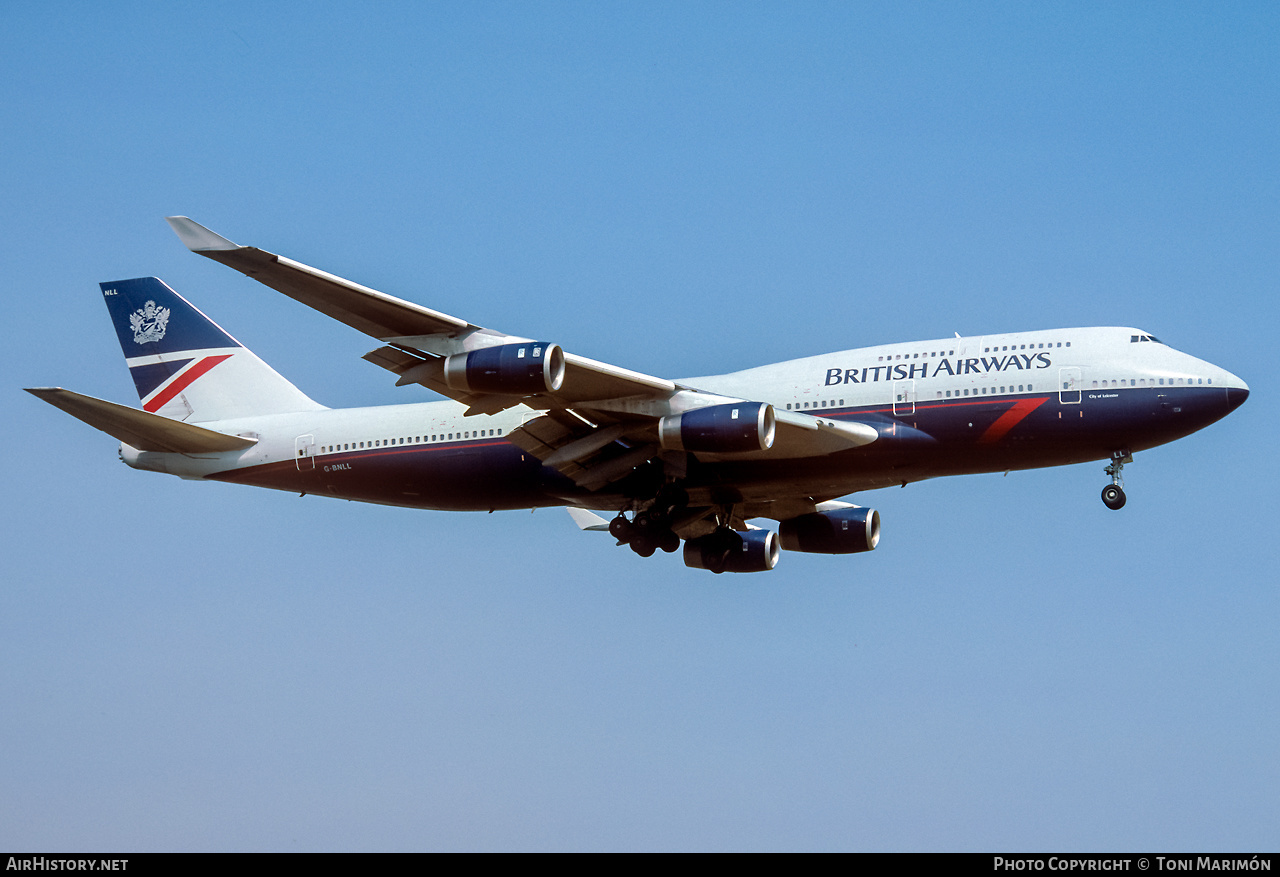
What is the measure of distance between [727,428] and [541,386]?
4203 millimetres

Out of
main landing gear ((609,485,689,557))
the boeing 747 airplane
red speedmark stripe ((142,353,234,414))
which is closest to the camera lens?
the boeing 747 airplane

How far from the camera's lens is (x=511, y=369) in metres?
28.4

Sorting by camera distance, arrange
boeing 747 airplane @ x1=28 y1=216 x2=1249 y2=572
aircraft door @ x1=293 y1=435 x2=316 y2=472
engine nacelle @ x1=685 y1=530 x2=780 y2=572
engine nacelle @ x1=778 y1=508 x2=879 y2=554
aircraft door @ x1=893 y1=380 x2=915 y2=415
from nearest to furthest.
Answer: boeing 747 airplane @ x1=28 y1=216 x2=1249 y2=572 → aircraft door @ x1=893 y1=380 x2=915 y2=415 → aircraft door @ x1=293 y1=435 x2=316 y2=472 → engine nacelle @ x1=685 y1=530 x2=780 y2=572 → engine nacelle @ x1=778 y1=508 x2=879 y2=554

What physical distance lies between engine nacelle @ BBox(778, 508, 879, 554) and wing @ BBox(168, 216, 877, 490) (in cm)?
691

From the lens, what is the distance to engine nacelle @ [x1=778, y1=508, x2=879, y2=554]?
124 ft

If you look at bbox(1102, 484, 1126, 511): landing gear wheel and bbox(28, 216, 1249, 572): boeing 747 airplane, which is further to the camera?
bbox(1102, 484, 1126, 511): landing gear wheel

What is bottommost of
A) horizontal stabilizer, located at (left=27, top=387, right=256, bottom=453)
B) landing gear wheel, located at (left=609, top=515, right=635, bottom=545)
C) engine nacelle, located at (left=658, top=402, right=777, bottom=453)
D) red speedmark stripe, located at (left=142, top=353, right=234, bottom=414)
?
landing gear wheel, located at (left=609, top=515, right=635, bottom=545)

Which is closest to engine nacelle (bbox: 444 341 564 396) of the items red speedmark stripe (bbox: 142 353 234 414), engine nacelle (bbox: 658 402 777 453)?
engine nacelle (bbox: 658 402 777 453)

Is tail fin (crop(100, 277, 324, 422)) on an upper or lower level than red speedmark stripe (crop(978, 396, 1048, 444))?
upper

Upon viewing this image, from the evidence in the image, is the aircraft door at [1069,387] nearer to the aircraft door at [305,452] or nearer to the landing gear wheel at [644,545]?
the landing gear wheel at [644,545]

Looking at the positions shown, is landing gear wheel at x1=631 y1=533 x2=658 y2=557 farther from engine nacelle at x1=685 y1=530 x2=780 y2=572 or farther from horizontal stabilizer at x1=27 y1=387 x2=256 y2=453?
horizontal stabilizer at x1=27 y1=387 x2=256 y2=453

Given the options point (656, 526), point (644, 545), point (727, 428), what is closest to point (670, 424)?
point (727, 428)

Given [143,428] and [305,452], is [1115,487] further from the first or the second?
[143,428]
